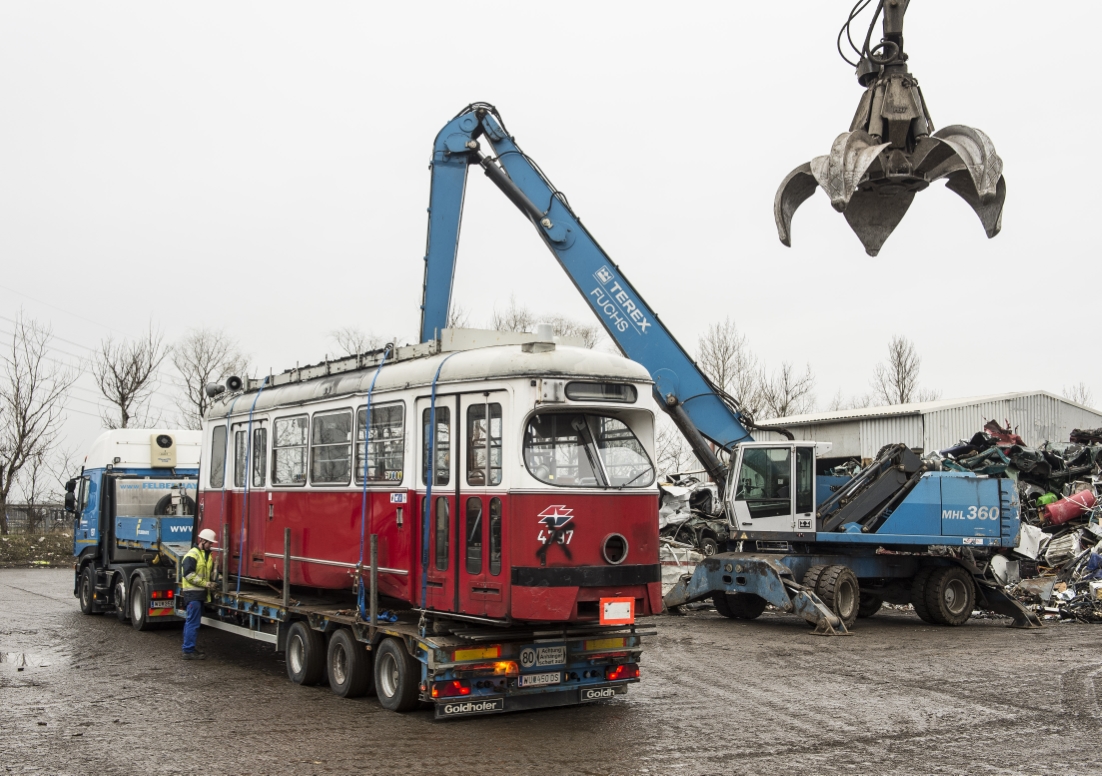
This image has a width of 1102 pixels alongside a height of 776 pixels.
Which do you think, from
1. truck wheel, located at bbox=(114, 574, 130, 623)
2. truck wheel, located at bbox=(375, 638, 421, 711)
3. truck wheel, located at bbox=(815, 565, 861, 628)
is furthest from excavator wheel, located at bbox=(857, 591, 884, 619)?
truck wheel, located at bbox=(114, 574, 130, 623)

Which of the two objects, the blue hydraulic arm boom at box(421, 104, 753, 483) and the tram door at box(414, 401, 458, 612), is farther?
the blue hydraulic arm boom at box(421, 104, 753, 483)

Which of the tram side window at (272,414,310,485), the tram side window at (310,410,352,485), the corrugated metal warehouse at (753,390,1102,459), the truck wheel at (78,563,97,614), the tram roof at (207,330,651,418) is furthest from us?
the corrugated metal warehouse at (753,390,1102,459)

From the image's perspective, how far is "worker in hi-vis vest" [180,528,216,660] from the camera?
46.4 feet

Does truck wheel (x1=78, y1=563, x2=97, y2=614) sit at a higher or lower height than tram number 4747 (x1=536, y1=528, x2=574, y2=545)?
lower

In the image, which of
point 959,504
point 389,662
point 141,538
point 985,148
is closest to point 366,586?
point 389,662

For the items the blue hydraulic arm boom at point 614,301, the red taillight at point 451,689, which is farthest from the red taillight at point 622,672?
the blue hydraulic arm boom at point 614,301

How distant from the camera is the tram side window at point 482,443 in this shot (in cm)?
946

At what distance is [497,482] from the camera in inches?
369

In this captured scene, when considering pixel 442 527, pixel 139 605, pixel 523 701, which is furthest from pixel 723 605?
pixel 442 527

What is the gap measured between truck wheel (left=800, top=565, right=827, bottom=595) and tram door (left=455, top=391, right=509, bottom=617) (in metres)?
9.57

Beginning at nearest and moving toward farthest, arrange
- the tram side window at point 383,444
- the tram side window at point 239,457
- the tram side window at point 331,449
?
the tram side window at point 383,444
the tram side window at point 331,449
the tram side window at point 239,457

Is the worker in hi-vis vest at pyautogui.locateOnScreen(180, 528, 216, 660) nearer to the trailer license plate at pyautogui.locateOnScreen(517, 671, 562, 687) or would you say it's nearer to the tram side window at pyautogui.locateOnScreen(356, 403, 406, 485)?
the tram side window at pyautogui.locateOnScreen(356, 403, 406, 485)

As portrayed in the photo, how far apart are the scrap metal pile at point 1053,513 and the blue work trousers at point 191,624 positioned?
43.3 feet

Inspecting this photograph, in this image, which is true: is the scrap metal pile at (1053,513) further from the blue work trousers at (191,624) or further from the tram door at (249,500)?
the blue work trousers at (191,624)
